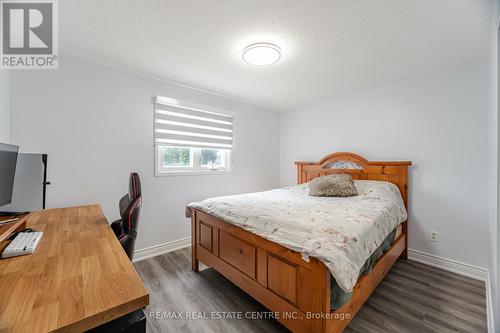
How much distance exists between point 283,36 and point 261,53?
242 mm

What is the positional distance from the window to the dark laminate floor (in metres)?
1.35

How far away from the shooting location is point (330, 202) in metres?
2.28

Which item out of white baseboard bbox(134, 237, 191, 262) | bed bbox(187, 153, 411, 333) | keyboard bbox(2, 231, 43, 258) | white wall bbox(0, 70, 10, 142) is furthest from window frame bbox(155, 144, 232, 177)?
keyboard bbox(2, 231, 43, 258)

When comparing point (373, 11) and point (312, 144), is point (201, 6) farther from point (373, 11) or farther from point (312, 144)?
point (312, 144)

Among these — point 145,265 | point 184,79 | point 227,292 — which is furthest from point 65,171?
point 227,292

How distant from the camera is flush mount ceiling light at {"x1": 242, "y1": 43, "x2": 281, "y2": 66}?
1894 mm

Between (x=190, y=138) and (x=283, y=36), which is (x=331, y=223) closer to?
(x=283, y=36)

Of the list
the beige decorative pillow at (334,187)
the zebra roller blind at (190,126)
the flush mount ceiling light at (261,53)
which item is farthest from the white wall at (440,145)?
the zebra roller blind at (190,126)

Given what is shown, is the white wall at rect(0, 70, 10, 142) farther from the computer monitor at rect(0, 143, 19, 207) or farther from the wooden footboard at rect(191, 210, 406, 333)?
the wooden footboard at rect(191, 210, 406, 333)

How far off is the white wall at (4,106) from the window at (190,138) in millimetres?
1280

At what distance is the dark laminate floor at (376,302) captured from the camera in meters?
1.56

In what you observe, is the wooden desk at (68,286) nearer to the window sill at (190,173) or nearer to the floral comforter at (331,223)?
the floral comforter at (331,223)

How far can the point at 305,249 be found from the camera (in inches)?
49.5

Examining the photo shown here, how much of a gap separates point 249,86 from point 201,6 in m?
1.54
